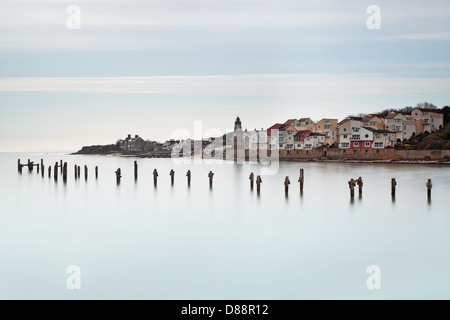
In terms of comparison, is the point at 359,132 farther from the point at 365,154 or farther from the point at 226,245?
the point at 226,245

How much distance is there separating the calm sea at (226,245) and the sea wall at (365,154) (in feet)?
108

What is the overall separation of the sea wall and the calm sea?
3305cm

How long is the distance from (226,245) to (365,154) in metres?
56.4

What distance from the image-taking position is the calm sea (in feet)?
40.2

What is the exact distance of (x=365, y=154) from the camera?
229ft

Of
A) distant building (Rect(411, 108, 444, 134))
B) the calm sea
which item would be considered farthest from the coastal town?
the calm sea

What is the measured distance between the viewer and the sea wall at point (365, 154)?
60.6 m

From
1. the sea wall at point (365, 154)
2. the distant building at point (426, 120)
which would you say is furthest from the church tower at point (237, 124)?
the distant building at point (426, 120)

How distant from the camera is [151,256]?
49.7 feet

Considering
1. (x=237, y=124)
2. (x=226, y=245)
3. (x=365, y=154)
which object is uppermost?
(x=237, y=124)

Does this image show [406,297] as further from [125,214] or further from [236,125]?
[236,125]

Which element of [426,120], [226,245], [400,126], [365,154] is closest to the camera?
[226,245]

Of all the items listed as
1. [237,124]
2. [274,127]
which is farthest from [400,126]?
[237,124]

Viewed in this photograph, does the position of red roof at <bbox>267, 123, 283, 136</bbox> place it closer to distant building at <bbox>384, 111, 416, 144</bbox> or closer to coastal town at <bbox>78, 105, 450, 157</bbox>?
coastal town at <bbox>78, 105, 450, 157</bbox>
